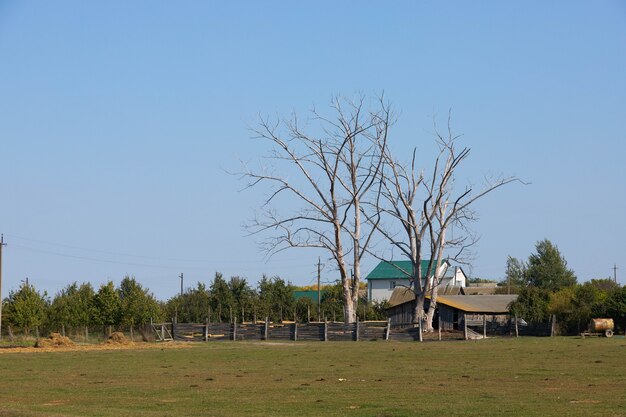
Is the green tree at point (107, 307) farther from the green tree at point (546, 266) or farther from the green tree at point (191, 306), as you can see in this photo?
the green tree at point (546, 266)

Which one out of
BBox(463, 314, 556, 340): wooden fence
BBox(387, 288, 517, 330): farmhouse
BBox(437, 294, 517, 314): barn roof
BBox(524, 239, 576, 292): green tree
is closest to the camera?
BBox(463, 314, 556, 340): wooden fence

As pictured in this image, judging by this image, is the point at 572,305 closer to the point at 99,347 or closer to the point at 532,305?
the point at 532,305

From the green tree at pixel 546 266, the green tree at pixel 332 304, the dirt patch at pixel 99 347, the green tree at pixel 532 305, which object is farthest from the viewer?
the green tree at pixel 546 266

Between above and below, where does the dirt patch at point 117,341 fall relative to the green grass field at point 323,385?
below

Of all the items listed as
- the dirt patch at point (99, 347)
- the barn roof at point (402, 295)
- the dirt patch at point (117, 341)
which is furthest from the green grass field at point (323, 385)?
the barn roof at point (402, 295)

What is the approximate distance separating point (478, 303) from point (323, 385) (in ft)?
179

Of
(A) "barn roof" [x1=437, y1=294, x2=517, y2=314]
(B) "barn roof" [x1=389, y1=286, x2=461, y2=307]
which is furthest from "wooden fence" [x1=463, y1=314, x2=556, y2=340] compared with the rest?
(B) "barn roof" [x1=389, y1=286, x2=461, y2=307]

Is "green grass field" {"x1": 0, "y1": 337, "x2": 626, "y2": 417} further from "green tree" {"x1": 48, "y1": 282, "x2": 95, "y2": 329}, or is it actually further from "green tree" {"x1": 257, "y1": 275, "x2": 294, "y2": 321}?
"green tree" {"x1": 257, "y1": 275, "x2": 294, "y2": 321}

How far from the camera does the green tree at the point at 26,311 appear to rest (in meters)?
60.1

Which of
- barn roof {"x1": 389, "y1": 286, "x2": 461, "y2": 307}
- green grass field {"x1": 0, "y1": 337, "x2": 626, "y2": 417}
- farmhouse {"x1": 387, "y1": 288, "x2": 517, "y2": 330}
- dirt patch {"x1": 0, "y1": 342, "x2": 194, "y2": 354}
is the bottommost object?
dirt patch {"x1": 0, "y1": 342, "x2": 194, "y2": 354}

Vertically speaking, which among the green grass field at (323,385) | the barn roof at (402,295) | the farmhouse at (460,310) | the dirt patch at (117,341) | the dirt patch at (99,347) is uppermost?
the barn roof at (402,295)

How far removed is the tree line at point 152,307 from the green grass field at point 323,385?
2704cm

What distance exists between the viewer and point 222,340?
56.5 m

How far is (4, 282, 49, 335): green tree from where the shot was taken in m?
60.1
